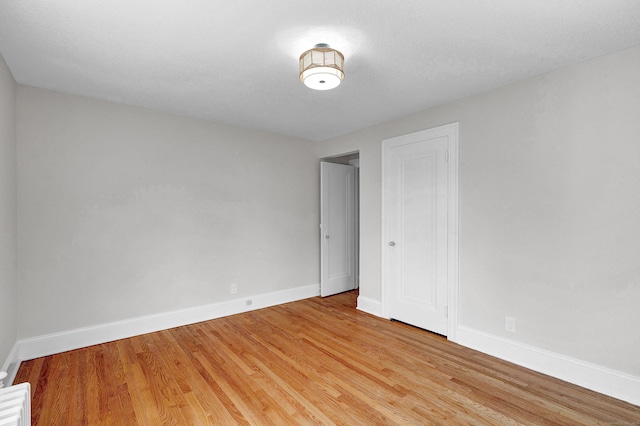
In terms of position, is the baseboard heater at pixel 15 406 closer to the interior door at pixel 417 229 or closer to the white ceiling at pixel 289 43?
the white ceiling at pixel 289 43

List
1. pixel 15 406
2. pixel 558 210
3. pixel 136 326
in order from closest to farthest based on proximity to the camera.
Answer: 1. pixel 15 406
2. pixel 558 210
3. pixel 136 326

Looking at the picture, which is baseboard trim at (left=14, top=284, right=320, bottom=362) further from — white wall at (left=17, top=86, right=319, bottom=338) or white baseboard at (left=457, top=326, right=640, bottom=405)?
white baseboard at (left=457, top=326, right=640, bottom=405)

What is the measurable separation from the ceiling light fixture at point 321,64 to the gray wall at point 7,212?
7.32ft

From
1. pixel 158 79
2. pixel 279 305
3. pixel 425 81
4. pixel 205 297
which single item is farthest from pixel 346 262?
pixel 158 79

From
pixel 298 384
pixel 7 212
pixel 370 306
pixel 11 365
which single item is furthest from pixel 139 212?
pixel 370 306

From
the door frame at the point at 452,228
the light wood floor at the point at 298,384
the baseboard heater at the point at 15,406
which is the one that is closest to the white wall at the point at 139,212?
the light wood floor at the point at 298,384

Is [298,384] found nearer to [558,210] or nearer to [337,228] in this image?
[558,210]

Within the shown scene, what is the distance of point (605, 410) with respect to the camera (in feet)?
6.66

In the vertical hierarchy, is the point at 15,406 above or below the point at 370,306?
above

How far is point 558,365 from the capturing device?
2.46 metres

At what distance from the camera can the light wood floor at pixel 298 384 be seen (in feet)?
6.53

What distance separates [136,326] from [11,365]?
0.97 meters

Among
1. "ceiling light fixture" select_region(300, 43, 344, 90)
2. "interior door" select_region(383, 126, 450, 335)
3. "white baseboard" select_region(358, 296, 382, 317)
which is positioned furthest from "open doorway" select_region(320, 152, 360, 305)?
"ceiling light fixture" select_region(300, 43, 344, 90)

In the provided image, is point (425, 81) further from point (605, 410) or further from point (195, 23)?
point (605, 410)
